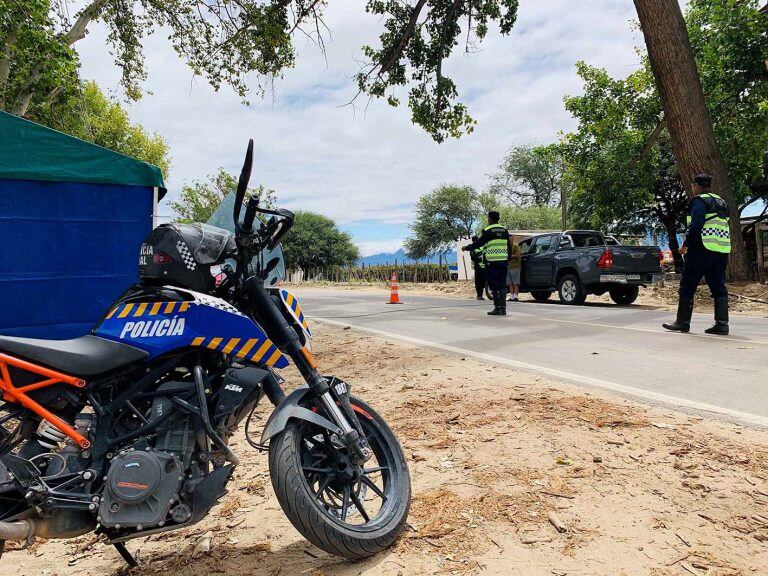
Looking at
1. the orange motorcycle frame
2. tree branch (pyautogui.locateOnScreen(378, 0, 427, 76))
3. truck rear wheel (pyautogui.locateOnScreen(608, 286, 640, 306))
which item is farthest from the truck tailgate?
the orange motorcycle frame

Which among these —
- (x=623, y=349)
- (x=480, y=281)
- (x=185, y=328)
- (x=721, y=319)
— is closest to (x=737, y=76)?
(x=480, y=281)

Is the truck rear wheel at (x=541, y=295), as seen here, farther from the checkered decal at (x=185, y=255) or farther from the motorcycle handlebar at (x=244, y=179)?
the checkered decal at (x=185, y=255)

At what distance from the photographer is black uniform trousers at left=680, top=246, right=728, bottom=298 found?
750 cm

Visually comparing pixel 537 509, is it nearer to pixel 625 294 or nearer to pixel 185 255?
pixel 185 255

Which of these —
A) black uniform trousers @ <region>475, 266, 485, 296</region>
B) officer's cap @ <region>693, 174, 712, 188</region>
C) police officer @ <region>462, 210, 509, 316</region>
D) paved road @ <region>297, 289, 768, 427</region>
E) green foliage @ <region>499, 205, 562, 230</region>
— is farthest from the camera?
green foliage @ <region>499, 205, 562, 230</region>

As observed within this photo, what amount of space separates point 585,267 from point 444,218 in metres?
48.8

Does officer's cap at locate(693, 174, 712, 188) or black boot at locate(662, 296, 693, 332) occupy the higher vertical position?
officer's cap at locate(693, 174, 712, 188)

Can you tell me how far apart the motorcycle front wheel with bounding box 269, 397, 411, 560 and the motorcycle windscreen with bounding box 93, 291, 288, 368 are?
1.33 ft

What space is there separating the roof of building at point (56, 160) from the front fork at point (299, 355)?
4617mm

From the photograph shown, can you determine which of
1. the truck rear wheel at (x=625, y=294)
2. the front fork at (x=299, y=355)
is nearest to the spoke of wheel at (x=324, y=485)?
the front fork at (x=299, y=355)

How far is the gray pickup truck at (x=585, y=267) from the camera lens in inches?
527

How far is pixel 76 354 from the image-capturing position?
2.19m

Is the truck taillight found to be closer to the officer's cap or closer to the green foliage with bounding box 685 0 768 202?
the green foliage with bounding box 685 0 768 202

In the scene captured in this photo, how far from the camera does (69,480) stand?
2.12 meters
